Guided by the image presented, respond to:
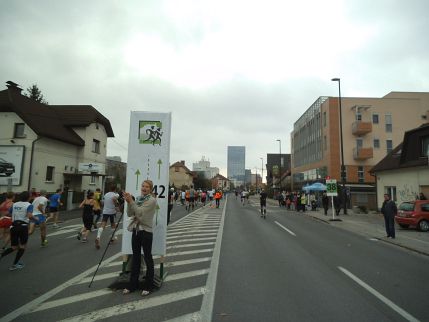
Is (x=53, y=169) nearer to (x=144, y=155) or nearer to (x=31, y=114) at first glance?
(x=31, y=114)

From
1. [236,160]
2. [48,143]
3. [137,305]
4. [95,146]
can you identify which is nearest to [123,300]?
[137,305]

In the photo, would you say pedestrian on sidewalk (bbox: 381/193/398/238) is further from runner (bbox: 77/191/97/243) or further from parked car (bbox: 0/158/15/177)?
parked car (bbox: 0/158/15/177)

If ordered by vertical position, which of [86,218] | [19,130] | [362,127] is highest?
[362,127]

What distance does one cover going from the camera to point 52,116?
2969cm

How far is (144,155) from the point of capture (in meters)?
6.44

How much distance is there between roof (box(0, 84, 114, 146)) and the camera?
24.9 m

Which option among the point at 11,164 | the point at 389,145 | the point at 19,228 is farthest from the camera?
the point at 389,145

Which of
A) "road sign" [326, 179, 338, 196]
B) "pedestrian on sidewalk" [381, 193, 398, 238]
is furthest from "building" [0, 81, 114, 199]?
"pedestrian on sidewalk" [381, 193, 398, 238]

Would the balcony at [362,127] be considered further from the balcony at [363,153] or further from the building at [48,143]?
the building at [48,143]

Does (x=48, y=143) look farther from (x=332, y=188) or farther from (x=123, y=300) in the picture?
(x=123, y=300)

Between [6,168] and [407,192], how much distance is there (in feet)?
96.2

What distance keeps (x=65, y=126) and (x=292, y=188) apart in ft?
153

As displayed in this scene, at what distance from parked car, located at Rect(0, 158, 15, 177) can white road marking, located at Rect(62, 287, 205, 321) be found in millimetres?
23142

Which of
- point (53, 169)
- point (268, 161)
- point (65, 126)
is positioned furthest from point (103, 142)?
point (268, 161)
